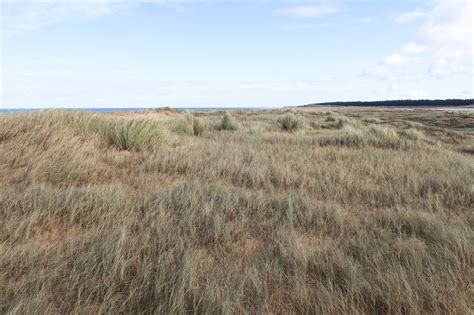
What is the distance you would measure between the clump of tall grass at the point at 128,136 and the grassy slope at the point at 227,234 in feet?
3.63

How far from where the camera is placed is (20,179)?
471 cm

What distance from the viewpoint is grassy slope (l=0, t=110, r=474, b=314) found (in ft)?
7.00

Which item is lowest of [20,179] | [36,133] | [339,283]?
[339,283]

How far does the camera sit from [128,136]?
7.46m

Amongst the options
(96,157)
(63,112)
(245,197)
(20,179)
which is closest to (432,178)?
(245,197)

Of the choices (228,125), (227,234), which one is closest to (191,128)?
(228,125)

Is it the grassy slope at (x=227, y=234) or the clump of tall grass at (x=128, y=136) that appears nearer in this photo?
the grassy slope at (x=227, y=234)

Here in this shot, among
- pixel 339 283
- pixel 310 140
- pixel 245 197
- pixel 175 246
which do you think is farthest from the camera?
pixel 310 140

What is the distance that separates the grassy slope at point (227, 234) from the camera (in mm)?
2135

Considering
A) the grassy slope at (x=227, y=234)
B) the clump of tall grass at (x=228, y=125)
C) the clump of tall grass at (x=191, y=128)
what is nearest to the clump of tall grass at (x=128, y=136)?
the grassy slope at (x=227, y=234)

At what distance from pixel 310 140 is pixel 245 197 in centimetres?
615

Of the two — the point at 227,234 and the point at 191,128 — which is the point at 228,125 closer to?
the point at 191,128

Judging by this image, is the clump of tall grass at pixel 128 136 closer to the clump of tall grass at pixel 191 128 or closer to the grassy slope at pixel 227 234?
the grassy slope at pixel 227 234

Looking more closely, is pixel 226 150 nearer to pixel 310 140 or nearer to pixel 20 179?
pixel 310 140
